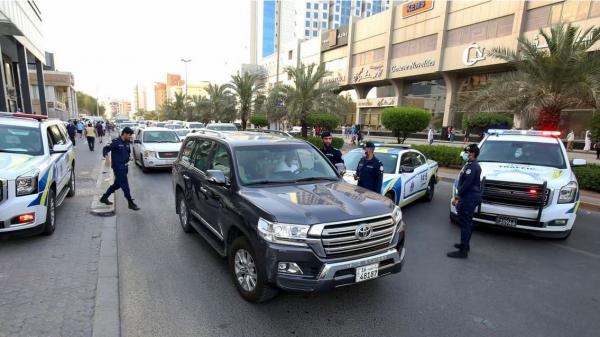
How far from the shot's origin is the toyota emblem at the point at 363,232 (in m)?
3.28

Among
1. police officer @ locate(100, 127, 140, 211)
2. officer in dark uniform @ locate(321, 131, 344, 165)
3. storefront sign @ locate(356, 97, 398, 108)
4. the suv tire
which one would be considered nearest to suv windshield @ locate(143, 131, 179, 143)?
police officer @ locate(100, 127, 140, 211)

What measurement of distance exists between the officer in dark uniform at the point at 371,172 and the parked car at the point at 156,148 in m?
7.60

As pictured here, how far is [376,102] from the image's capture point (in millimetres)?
45125

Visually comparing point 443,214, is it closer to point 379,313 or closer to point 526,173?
point 526,173

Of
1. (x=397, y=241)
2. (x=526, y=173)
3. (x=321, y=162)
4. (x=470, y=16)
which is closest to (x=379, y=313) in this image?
(x=397, y=241)

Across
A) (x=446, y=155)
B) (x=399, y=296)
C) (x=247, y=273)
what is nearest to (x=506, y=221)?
(x=399, y=296)

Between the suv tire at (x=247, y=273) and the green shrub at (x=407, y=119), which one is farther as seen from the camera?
the green shrub at (x=407, y=119)

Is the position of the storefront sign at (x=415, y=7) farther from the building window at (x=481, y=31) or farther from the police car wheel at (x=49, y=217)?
the police car wheel at (x=49, y=217)

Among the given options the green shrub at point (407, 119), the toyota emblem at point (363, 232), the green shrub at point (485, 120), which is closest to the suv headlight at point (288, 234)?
the toyota emblem at point (363, 232)

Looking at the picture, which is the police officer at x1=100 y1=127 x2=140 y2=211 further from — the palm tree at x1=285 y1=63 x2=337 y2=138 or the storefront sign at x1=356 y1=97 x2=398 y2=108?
the storefront sign at x1=356 y1=97 x2=398 y2=108

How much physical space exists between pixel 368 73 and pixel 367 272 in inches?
1746

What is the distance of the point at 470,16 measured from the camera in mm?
32281

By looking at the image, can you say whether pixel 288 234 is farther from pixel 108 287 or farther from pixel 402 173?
pixel 402 173

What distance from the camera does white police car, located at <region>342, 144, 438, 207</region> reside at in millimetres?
6961
